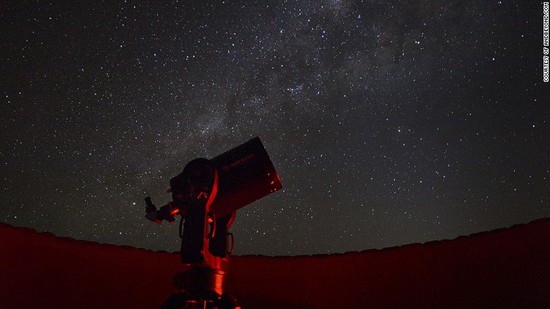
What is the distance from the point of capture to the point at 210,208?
2627 mm

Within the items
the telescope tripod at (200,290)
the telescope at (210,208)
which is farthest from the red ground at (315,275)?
the telescope tripod at (200,290)

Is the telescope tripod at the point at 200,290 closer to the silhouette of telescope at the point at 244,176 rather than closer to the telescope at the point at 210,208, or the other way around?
the telescope at the point at 210,208

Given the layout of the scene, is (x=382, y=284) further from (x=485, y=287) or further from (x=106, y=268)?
(x=106, y=268)

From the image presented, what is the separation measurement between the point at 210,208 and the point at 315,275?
7.77 feet

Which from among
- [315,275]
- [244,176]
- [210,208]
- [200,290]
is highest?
[244,176]

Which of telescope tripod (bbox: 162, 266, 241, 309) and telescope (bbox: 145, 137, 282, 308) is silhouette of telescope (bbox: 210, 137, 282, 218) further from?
telescope tripod (bbox: 162, 266, 241, 309)

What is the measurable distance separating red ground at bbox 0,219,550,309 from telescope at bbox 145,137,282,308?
1.96 metres

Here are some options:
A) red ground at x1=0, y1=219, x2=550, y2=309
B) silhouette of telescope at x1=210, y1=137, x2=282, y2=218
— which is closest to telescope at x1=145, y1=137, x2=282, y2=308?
silhouette of telescope at x1=210, y1=137, x2=282, y2=218

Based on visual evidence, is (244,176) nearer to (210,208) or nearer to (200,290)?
(210,208)

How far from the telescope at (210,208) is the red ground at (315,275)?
1.96 m

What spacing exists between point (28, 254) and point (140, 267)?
1.08 meters

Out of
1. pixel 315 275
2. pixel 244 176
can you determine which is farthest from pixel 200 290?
pixel 315 275

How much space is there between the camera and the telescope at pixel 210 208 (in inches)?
85.4

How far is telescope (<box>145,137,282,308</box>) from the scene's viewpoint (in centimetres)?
217
